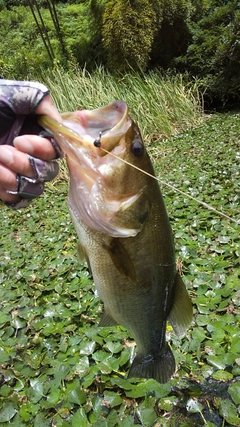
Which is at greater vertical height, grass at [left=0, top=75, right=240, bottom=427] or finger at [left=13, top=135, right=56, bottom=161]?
finger at [left=13, top=135, right=56, bottom=161]

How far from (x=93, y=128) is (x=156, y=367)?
3.20 feet

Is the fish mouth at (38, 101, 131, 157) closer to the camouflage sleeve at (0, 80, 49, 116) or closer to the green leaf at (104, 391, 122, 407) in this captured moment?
the camouflage sleeve at (0, 80, 49, 116)

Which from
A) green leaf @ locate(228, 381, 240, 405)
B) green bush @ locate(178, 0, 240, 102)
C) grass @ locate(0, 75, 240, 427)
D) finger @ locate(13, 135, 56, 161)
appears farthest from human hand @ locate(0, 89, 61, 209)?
green bush @ locate(178, 0, 240, 102)

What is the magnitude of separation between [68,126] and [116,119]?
0.15 meters

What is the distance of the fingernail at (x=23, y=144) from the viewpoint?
4.18 feet

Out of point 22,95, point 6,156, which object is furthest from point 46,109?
point 6,156

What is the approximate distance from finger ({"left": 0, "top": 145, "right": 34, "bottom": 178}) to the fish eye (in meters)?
0.34

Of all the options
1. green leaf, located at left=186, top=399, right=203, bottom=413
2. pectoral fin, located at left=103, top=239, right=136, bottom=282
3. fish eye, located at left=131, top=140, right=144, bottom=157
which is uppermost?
fish eye, located at left=131, top=140, right=144, bottom=157

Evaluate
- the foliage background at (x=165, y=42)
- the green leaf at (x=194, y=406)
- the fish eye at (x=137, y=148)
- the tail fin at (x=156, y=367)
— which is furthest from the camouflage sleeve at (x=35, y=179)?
the foliage background at (x=165, y=42)

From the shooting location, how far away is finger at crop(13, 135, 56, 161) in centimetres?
128

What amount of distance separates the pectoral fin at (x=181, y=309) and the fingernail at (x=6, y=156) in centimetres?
75

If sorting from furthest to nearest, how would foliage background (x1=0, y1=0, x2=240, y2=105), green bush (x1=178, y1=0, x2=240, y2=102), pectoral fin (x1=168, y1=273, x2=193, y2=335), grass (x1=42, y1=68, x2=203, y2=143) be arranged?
foliage background (x1=0, y1=0, x2=240, y2=105), green bush (x1=178, y1=0, x2=240, y2=102), grass (x1=42, y1=68, x2=203, y2=143), pectoral fin (x1=168, y1=273, x2=193, y2=335)

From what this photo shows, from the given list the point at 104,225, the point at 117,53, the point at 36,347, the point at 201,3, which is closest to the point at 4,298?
the point at 36,347

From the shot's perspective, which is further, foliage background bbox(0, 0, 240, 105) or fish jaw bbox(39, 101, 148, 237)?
foliage background bbox(0, 0, 240, 105)
